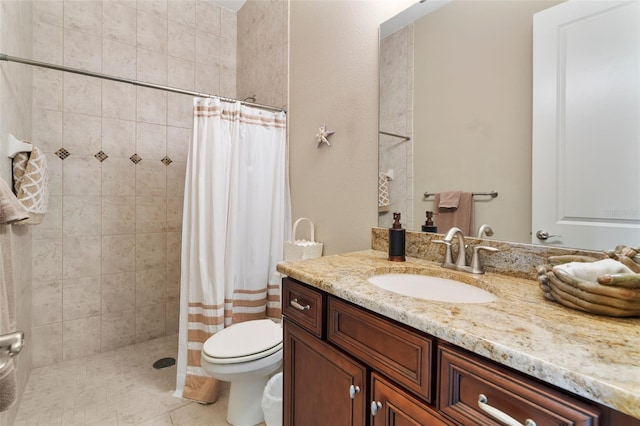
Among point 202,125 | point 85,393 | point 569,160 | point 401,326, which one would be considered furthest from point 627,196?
point 85,393

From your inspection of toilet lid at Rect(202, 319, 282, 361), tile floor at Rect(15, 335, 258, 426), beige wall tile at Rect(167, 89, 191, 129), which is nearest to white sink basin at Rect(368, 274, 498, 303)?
toilet lid at Rect(202, 319, 282, 361)

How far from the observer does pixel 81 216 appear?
232cm

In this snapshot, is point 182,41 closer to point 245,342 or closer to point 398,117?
point 398,117

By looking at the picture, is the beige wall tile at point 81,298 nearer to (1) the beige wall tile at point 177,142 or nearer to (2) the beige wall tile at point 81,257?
(2) the beige wall tile at point 81,257

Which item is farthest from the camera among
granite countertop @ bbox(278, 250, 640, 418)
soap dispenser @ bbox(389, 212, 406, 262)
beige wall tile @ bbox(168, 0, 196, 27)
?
beige wall tile @ bbox(168, 0, 196, 27)

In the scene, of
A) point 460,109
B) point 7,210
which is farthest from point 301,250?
point 7,210

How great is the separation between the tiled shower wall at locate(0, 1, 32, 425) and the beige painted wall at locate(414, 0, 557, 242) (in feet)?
6.05

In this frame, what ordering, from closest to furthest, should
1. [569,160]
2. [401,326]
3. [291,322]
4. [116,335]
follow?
[401,326]
[569,160]
[291,322]
[116,335]

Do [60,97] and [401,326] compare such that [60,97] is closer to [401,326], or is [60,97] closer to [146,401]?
[146,401]

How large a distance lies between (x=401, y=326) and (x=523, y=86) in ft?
3.03

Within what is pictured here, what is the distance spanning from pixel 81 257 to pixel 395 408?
2539mm

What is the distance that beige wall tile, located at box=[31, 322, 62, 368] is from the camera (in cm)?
218

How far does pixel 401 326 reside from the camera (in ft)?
2.51

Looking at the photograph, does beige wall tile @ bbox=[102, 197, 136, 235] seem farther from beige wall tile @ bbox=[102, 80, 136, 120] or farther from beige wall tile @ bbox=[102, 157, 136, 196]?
beige wall tile @ bbox=[102, 80, 136, 120]
